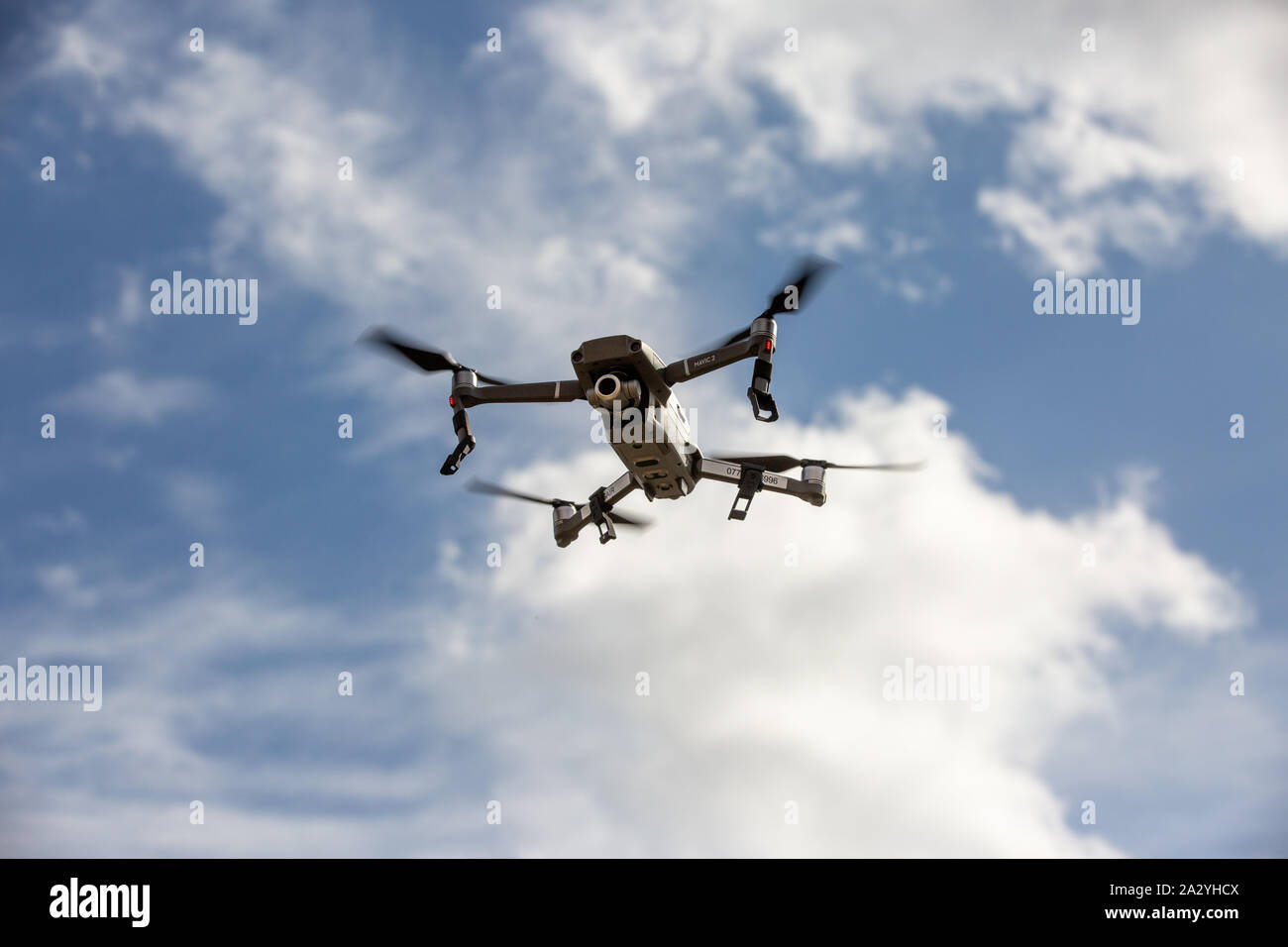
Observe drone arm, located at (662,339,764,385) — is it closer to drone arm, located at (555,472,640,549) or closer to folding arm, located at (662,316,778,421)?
folding arm, located at (662,316,778,421)

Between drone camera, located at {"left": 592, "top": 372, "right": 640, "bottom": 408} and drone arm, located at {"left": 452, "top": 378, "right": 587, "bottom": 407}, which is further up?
drone arm, located at {"left": 452, "top": 378, "right": 587, "bottom": 407}

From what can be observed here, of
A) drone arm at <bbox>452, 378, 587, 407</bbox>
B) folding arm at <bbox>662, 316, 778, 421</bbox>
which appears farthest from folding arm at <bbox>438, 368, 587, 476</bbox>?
folding arm at <bbox>662, 316, 778, 421</bbox>

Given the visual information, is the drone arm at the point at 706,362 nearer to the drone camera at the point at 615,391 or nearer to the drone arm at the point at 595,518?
the drone camera at the point at 615,391

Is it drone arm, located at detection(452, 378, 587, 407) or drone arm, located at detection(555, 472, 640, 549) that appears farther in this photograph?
drone arm, located at detection(555, 472, 640, 549)

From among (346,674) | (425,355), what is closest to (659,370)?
(425,355)

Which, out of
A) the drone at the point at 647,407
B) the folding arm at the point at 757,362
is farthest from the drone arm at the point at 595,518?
the folding arm at the point at 757,362

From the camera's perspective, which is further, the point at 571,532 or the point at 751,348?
the point at 571,532
